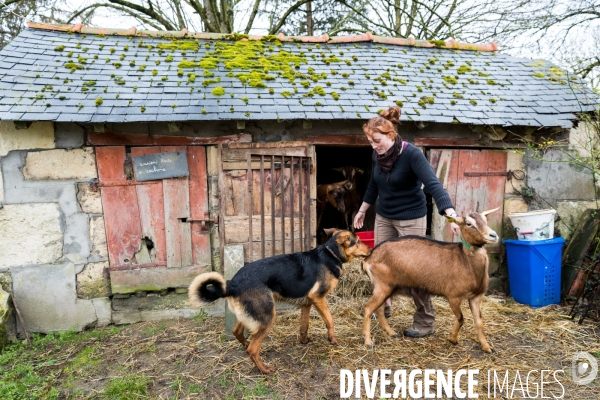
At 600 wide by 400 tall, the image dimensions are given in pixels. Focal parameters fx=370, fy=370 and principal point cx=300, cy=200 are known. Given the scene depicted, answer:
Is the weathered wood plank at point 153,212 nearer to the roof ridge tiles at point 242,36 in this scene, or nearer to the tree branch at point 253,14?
the roof ridge tiles at point 242,36

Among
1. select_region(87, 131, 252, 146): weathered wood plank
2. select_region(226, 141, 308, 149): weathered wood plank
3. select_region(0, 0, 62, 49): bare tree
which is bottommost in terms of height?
select_region(226, 141, 308, 149): weathered wood plank

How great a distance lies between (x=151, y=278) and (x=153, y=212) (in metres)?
0.90

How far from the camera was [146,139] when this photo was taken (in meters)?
4.90

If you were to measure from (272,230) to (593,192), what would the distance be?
5.11 meters

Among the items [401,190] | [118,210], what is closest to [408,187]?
[401,190]

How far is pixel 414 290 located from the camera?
154 inches

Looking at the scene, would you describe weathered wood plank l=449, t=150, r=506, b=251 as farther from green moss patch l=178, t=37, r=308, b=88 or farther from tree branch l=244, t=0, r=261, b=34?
tree branch l=244, t=0, r=261, b=34

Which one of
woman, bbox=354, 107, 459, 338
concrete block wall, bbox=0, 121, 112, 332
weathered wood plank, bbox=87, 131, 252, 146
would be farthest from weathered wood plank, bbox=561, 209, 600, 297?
concrete block wall, bbox=0, 121, 112, 332

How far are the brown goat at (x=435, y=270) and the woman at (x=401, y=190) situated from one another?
0.17 metres

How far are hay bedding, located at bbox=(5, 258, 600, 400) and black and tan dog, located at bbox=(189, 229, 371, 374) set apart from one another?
0.25 meters

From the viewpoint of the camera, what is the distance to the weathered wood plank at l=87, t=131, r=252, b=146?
4.79 meters

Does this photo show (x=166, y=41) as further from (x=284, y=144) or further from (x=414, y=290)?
(x=414, y=290)

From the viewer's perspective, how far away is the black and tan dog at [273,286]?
134 inches

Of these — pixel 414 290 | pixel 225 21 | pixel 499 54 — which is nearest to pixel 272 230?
pixel 414 290
